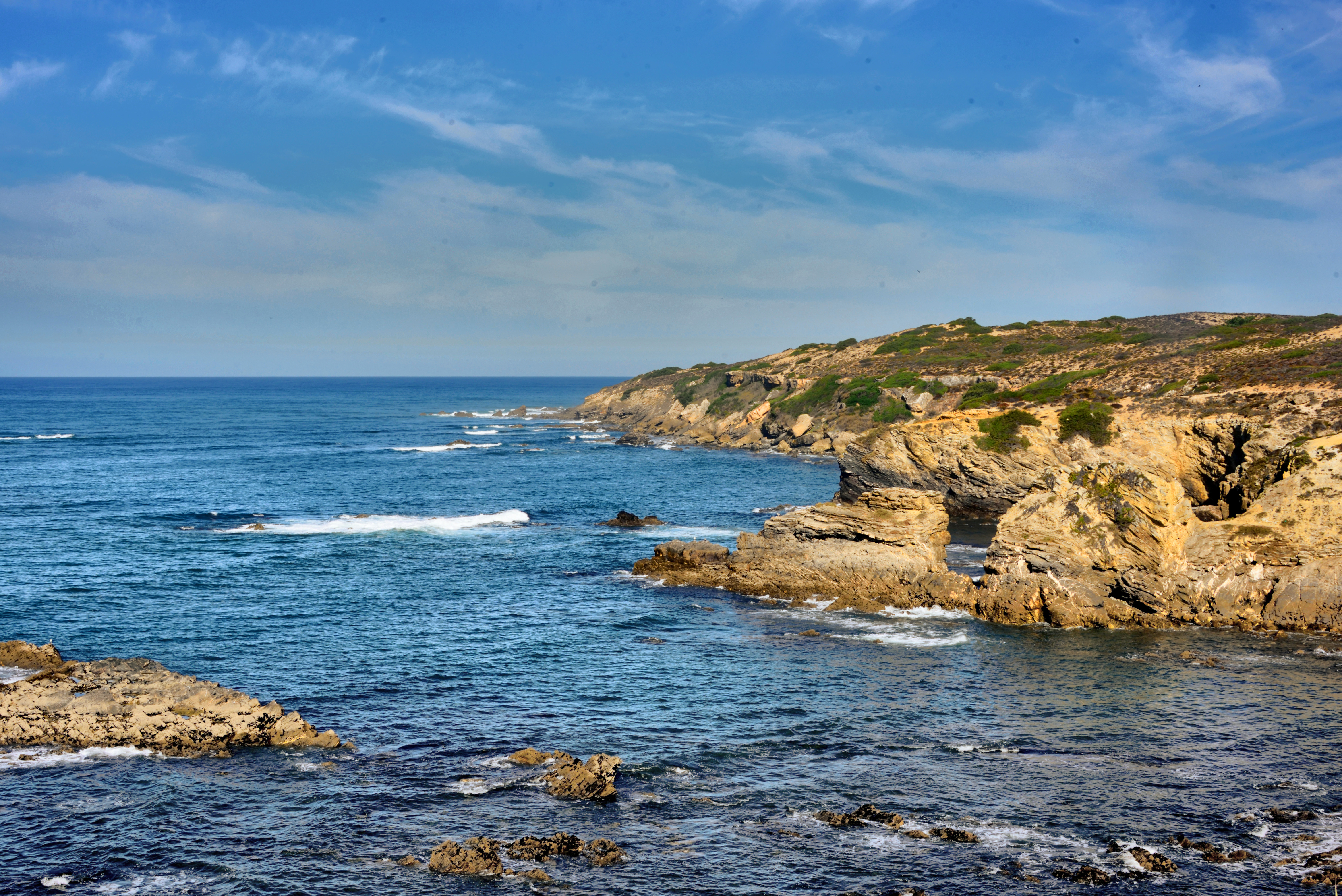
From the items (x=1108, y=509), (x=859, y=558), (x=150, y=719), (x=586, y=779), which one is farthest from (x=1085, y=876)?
(x=859, y=558)

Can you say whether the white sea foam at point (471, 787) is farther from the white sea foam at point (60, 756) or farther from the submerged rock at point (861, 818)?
the white sea foam at point (60, 756)

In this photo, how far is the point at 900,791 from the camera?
24.4 metres

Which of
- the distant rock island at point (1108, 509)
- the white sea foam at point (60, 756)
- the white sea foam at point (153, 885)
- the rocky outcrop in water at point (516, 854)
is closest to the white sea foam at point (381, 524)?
the distant rock island at point (1108, 509)

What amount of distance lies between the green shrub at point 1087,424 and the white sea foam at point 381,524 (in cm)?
4039

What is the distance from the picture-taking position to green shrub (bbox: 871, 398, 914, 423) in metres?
114

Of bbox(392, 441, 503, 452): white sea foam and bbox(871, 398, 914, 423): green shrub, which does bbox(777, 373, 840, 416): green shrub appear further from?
bbox(392, 441, 503, 452): white sea foam

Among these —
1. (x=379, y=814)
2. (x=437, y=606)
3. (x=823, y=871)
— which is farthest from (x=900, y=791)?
(x=437, y=606)

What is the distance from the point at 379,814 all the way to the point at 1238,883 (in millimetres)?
20115

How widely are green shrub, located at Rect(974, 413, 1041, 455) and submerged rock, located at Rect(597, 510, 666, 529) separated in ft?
78.7

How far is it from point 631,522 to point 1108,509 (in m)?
34.6

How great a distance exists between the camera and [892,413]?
115125 millimetres

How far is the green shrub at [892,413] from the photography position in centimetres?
11375

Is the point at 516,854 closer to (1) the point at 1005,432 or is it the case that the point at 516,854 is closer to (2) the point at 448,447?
(1) the point at 1005,432

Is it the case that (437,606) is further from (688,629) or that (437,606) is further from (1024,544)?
(1024,544)
